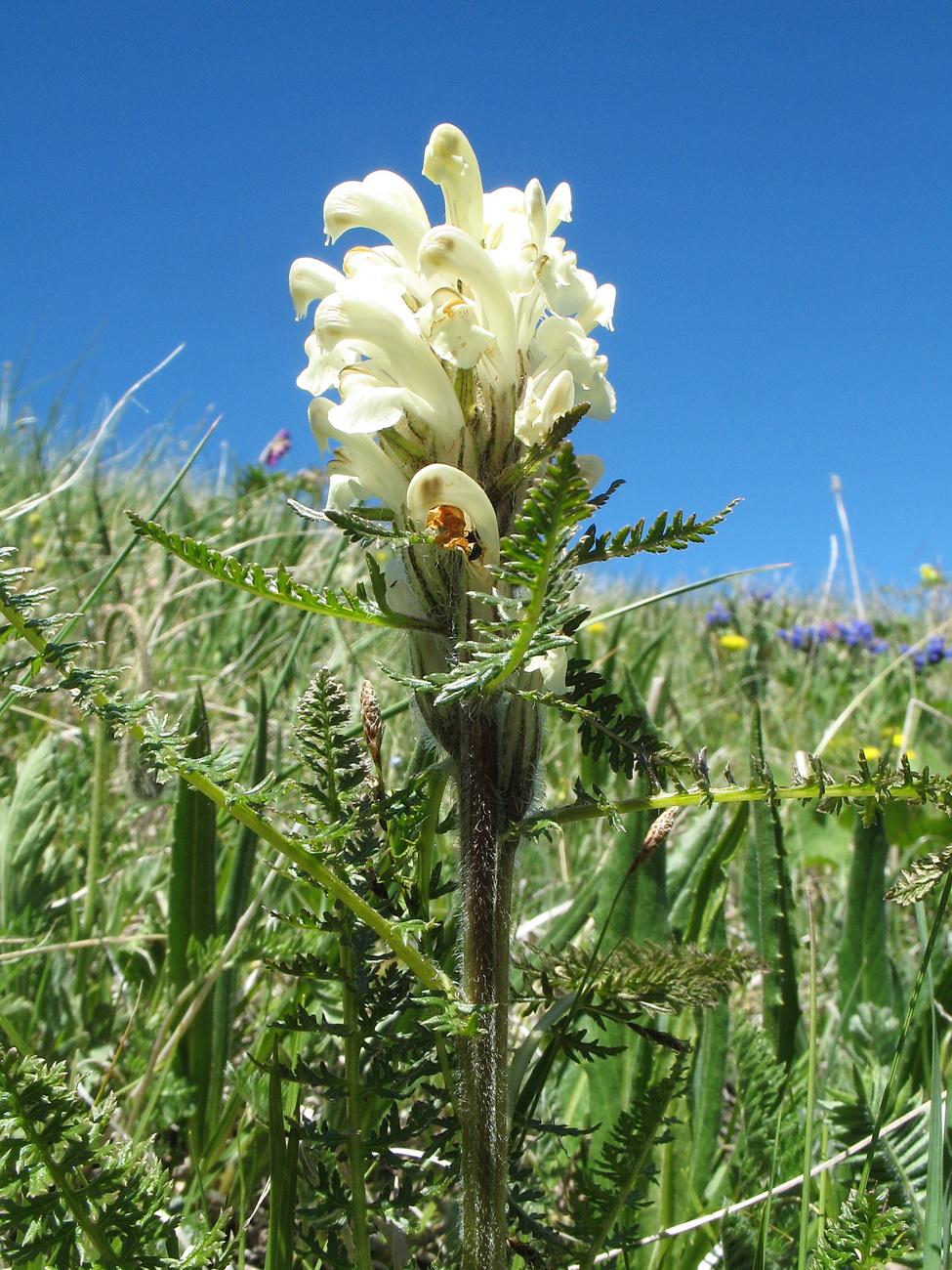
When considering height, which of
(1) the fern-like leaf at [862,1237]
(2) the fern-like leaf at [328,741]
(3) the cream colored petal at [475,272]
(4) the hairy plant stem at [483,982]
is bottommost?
(1) the fern-like leaf at [862,1237]

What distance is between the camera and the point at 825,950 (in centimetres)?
213

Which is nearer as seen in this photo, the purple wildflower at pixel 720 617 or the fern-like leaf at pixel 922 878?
the fern-like leaf at pixel 922 878

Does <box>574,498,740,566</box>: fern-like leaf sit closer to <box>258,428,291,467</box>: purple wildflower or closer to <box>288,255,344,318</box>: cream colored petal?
<box>288,255,344,318</box>: cream colored petal

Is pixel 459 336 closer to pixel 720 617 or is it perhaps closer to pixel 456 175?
pixel 456 175

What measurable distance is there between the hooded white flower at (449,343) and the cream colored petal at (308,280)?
22 millimetres

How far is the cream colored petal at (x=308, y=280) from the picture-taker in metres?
1.10

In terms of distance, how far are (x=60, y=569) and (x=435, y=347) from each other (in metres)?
2.94

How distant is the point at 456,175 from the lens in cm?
103

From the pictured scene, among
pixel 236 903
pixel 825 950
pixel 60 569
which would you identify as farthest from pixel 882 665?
pixel 236 903

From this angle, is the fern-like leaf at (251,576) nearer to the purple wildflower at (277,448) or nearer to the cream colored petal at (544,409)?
the cream colored petal at (544,409)

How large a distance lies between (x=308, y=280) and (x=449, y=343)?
289 mm


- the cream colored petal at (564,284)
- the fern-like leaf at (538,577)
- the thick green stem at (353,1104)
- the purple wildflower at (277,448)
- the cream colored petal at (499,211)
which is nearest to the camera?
the fern-like leaf at (538,577)

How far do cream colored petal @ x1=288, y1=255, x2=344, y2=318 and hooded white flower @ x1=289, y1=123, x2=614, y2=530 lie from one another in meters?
0.02

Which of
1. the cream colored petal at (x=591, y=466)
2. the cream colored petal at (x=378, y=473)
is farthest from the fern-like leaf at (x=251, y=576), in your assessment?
the cream colored petal at (x=591, y=466)
